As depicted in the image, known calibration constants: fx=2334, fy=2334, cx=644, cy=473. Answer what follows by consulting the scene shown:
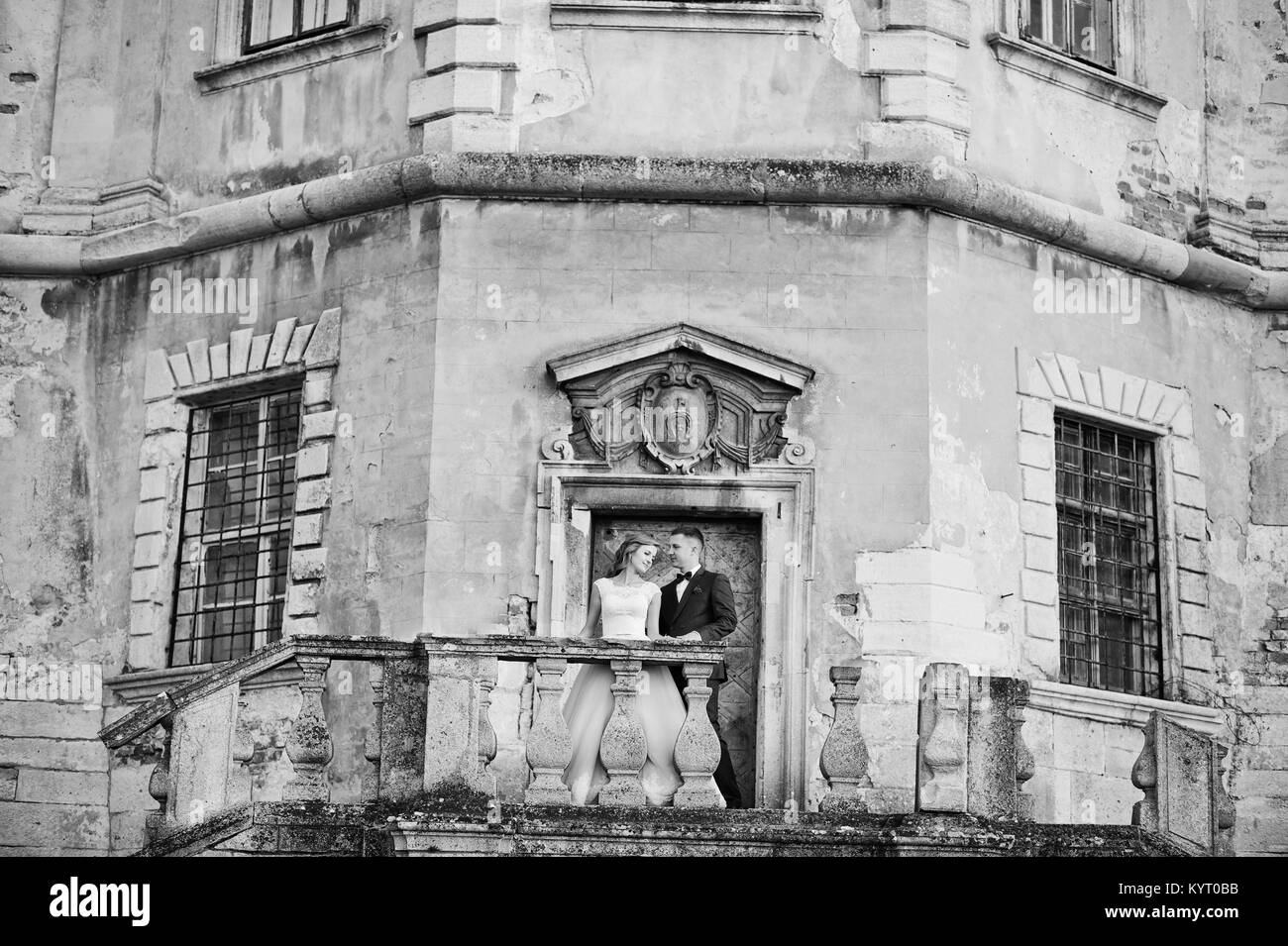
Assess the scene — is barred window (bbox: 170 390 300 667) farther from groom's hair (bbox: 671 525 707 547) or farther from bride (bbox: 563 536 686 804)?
bride (bbox: 563 536 686 804)

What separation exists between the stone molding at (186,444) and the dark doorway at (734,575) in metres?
2.24

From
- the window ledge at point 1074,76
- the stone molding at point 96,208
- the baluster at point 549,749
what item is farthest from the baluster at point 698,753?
the stone molding at point 96,208

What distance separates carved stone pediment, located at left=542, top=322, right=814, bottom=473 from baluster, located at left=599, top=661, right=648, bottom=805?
4.05 m

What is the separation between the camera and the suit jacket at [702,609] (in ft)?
51.2

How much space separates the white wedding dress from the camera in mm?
13508

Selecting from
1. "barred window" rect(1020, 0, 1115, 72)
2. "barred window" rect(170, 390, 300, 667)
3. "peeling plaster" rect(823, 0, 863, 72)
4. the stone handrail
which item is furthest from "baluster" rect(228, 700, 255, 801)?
"barred window" rect(1020, 0, 1115, 72)

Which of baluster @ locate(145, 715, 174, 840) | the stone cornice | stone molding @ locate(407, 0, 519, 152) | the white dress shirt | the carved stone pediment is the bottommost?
baluster @ locate(145, 715, 174, 840)

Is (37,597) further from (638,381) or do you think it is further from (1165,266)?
(1165,266)

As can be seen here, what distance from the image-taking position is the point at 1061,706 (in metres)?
17.7

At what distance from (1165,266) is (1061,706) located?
3882mm

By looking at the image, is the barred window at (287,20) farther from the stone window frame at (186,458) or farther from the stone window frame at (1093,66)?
the stone window frame at (1093,66)

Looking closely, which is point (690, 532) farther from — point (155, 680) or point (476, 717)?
point (155, 680)
